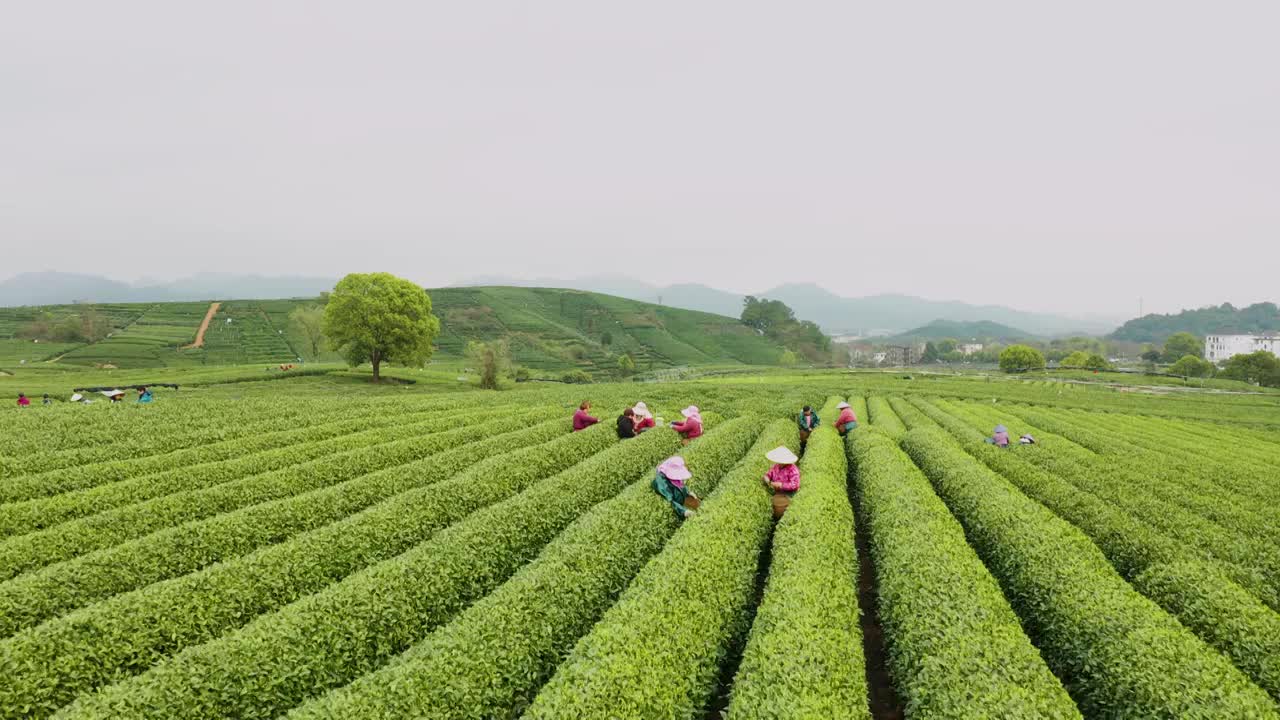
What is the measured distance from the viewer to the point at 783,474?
1448cm

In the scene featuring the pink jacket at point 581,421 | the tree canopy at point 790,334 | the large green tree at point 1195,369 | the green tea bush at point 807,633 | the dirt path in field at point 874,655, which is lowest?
the dirt path in field at point 874,655

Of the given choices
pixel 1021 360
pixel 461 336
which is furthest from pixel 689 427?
pixel 1021 360

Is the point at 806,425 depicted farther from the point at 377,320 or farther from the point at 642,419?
the point at 377,320

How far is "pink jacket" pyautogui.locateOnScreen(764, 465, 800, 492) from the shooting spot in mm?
14117

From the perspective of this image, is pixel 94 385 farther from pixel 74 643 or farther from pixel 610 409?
pixel 74 643

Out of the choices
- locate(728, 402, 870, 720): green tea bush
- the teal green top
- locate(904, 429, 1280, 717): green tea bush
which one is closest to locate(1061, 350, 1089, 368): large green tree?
locate(904, 429, 1280, 717): green tea bush

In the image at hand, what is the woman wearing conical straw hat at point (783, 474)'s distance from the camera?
45.5 feet

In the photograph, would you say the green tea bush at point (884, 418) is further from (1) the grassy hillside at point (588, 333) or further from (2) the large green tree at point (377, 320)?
(1) the grassy hillside at point (588, 333)

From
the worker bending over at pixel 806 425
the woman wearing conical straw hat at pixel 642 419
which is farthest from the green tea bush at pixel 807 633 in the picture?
the worker bending over at pixel 806 425

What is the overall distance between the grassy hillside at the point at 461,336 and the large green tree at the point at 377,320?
86.4 ft

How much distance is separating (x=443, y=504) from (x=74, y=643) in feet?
20.9

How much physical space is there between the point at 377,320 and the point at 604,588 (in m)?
51.1

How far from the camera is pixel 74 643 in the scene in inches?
268

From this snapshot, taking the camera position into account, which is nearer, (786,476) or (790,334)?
(786,476)
